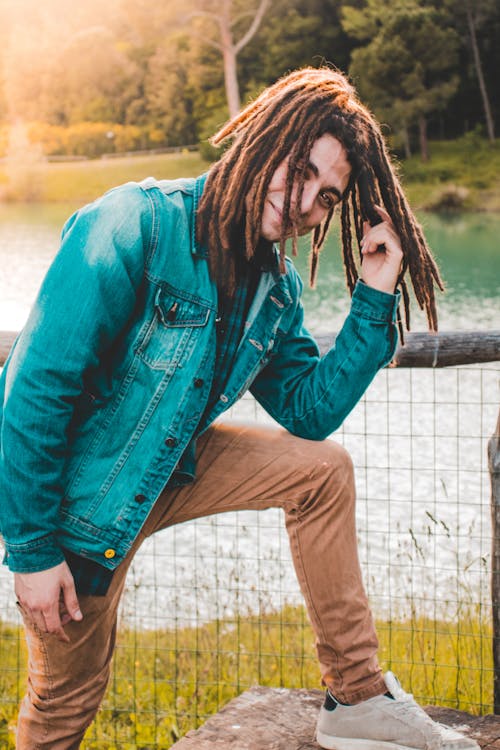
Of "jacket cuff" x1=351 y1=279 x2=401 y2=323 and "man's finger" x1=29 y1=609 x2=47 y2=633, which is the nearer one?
"man's finger" x1=29 y1=609 x2=47 y2=633

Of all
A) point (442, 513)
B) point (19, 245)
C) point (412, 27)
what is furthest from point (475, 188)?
point (442, 513)

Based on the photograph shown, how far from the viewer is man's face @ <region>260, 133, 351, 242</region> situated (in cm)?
198

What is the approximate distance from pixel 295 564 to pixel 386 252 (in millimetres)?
713

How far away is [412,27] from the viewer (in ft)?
106

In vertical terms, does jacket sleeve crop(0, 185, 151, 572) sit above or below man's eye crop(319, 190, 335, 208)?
below

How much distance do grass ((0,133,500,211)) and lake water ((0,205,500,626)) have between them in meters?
6.26

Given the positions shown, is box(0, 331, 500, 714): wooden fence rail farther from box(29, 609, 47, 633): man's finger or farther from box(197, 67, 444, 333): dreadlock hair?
box(29, 609, 47, 633): man's finger

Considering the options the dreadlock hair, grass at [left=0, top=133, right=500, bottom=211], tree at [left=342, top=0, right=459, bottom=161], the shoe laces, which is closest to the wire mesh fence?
the shoe laces

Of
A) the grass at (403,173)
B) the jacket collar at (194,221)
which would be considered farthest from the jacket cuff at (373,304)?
the grass at (403,173)

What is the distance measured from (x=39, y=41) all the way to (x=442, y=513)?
36.7 meters

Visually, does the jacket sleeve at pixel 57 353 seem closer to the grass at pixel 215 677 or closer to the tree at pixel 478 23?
the grass at pixel 215 677

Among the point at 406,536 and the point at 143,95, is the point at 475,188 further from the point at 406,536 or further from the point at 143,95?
the point at 406,536

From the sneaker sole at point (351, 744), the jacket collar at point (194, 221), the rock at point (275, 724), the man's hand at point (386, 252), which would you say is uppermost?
the jacket collar at point (194, 221)

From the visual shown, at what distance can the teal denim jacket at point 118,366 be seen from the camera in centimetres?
180
